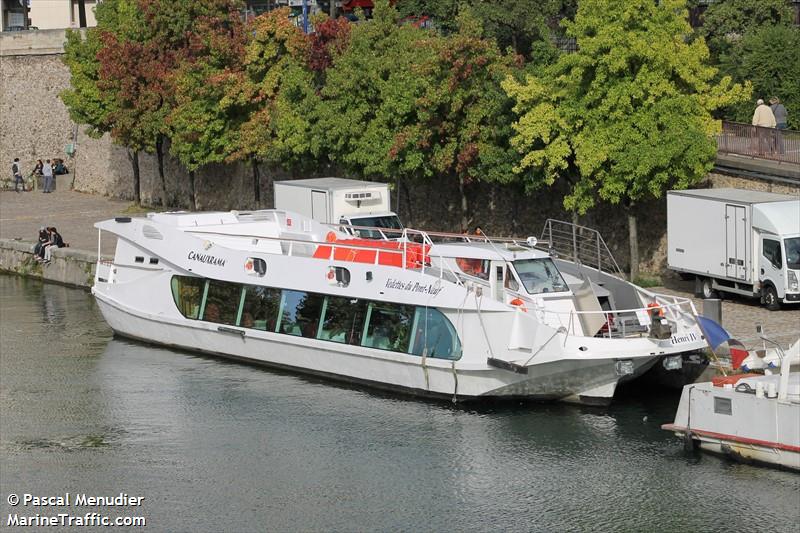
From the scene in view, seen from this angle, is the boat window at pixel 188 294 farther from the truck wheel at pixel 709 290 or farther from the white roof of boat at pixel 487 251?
the truck wheel at pixel 709 290

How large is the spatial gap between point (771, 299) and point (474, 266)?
6649mm

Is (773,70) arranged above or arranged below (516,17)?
below

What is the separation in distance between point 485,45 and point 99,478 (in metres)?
17.8

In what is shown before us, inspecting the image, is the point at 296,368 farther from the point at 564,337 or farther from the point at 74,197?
the point at 74,197

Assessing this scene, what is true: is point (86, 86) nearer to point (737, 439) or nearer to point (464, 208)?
point (464, 208)

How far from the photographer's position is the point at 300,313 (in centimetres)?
2731

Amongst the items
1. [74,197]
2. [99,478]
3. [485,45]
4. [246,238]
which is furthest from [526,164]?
[74,197]

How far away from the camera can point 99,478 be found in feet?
72.1

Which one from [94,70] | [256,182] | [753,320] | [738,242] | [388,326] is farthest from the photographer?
[94,70]

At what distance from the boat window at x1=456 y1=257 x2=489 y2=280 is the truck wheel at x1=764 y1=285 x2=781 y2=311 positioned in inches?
257

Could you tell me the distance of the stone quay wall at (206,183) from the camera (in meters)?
34.9

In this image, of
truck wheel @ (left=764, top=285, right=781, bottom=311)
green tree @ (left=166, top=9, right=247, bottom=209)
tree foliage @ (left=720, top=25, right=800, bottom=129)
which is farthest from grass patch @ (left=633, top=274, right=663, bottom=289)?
green tree @ (left=166, top=9, right=247, bottom=209)

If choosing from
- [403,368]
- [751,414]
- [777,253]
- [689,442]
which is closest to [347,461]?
[403,368]

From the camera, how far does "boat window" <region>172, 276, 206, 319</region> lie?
29453 millimetres
